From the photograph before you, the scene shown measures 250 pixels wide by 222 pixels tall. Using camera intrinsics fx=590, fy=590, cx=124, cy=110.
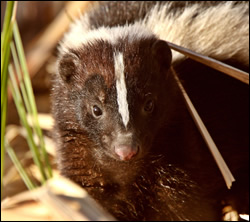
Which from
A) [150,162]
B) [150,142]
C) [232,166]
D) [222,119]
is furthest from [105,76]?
[232,166]

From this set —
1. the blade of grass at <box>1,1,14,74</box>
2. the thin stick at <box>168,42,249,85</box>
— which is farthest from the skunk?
the blade of grass at <box>1,1,14,74</box>

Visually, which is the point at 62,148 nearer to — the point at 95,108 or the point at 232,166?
the point at 95,108

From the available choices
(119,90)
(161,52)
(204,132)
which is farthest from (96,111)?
(204,132)

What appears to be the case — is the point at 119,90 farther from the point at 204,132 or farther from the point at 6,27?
the point at 6,27

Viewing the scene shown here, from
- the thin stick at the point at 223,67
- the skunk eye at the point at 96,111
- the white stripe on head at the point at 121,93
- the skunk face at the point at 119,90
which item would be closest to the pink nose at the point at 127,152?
the skunk face at the point at 119,90

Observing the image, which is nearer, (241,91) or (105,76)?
(105,76)

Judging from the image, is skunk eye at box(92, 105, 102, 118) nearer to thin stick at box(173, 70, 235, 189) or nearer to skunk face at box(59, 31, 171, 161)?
skunk face at box(59, 31, 171, 161)

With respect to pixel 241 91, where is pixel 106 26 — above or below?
above
